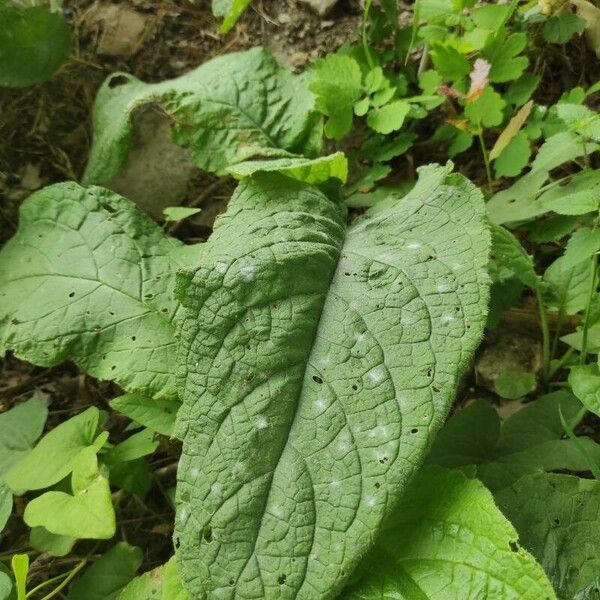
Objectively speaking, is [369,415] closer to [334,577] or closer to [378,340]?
[378,340]

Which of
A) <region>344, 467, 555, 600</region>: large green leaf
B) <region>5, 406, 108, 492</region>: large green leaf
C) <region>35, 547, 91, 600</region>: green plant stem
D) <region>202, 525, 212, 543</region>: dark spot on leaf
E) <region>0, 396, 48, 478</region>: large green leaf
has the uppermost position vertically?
<region>202, 525, 212, 543</region>: dark spot on leaf

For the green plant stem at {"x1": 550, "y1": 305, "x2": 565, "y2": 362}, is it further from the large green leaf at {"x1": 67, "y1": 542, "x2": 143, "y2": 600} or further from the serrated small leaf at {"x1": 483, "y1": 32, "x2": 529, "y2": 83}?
the large green leaf at {"x1": 67, "y1": 542, "x2": 143, "y2": 600}

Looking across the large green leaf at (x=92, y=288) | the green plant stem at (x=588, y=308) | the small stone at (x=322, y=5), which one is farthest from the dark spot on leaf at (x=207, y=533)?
the small stone at (x=322, y=5)

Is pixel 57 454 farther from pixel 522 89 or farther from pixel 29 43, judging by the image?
pixel 522 89

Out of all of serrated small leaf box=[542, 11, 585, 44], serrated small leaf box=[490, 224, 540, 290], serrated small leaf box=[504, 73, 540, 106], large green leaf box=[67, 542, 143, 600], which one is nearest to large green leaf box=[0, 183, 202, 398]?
large green leaf box=[67, 542, 143, 600]

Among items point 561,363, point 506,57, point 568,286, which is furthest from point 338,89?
point 561,363

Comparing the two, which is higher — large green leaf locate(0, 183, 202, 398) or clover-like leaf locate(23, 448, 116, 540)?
large green leaf locate(0, 183, 202, 398)

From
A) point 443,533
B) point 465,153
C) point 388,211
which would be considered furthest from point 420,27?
point 443,533

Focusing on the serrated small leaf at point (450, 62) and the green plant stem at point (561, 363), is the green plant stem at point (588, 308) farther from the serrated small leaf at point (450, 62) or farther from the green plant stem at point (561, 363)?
the serrated small leaf at point (450, 62)
